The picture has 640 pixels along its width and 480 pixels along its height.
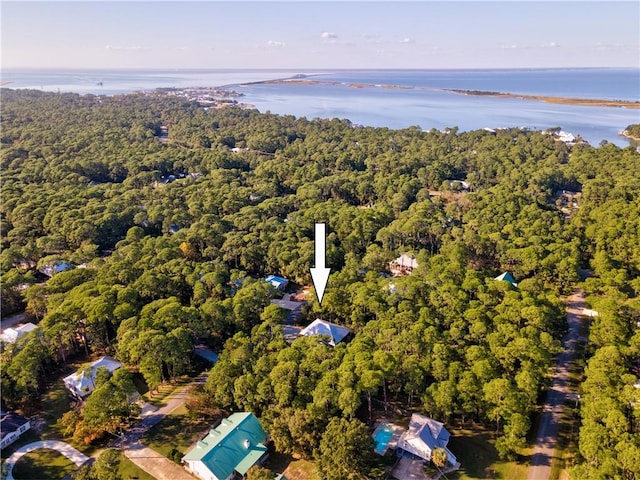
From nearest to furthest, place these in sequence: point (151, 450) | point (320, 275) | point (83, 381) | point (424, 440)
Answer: point (424, 440) < point (151, 450) < point (83, 381) < point (320, 275)

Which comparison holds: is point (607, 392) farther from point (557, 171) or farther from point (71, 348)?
point (557, 171)


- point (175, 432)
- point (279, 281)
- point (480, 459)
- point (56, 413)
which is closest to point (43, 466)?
point (56, 413)

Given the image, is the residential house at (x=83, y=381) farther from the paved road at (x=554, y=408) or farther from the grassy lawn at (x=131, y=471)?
the paved road at (x=554, y=408)

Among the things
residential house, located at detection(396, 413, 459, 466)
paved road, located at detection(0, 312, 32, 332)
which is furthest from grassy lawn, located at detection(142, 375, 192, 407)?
paved road, located at detection(0, 312, 32, 332)

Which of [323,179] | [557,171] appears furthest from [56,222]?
[557,171]

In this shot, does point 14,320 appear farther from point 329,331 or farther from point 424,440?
point 424,440

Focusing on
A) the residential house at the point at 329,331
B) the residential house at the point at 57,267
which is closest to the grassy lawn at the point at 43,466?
the residential house at the point at 329,331
